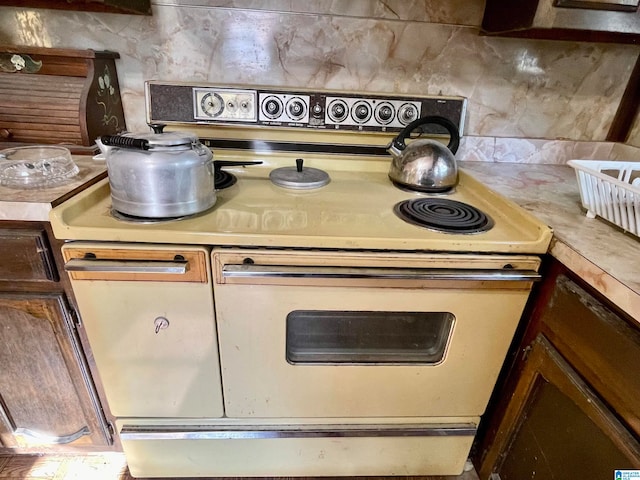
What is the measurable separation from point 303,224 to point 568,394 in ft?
2.25

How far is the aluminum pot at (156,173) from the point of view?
2.53 ft

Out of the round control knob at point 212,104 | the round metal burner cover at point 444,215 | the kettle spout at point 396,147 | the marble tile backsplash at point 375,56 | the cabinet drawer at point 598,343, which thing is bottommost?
the cabinet drawer at point 598,343

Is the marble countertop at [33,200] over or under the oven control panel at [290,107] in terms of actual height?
under

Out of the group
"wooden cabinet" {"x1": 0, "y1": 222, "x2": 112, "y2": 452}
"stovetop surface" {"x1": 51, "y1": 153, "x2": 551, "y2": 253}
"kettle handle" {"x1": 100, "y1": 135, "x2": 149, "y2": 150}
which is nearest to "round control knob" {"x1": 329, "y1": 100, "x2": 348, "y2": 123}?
"stovetop surface" {"x1": 51, "y1": 153, "x2": 551, "y2": 253}

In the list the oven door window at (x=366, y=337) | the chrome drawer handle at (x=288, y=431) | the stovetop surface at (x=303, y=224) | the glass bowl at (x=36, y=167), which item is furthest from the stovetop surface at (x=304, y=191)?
the chrome drawer handle at (x=288, y=431)

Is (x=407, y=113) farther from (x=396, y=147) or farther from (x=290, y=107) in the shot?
(x=290, y=107)

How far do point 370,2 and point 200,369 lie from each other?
1.25m

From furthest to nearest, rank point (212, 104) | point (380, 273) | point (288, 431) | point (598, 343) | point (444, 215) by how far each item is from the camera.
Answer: point (212, 104)
point (288, 431)
point (444, 215)
point (380, 273)
point (598, 343)

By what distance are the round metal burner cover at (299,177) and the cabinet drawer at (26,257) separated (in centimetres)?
60

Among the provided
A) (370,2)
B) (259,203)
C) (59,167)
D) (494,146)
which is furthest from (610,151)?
(59,167)

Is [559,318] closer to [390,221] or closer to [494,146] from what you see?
[390,221]

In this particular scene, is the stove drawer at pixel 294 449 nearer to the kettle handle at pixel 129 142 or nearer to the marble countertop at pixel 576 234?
the marble countertop at pixel 576 234

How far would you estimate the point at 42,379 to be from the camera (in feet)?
Result: 3.30

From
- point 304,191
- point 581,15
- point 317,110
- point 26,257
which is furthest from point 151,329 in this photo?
point 581,15
